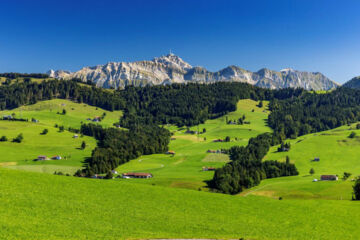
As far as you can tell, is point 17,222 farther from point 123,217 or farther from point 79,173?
point 79,173

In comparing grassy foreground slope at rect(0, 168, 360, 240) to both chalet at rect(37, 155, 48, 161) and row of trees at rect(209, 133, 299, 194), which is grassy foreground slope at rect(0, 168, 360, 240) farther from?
chalet at rect(37, 155, 48, 161)

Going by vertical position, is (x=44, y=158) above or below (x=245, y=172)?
above

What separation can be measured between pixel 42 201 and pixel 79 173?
102336 millimetres

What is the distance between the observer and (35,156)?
173m

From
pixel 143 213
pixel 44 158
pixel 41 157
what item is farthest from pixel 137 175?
pixel 143 213

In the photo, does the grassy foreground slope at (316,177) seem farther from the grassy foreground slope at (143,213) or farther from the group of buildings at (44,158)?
the group of buildings at (44,158)

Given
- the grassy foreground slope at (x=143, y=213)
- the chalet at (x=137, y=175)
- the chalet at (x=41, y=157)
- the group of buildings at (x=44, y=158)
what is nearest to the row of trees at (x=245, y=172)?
the chalet at (x=137, y=175)

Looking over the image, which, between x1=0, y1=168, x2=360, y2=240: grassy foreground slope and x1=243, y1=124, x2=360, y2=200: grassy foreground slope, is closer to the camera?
x1=0, y1=168, x2=360, y2=240: grassy foreground slope

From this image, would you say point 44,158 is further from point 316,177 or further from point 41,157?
point 316,177

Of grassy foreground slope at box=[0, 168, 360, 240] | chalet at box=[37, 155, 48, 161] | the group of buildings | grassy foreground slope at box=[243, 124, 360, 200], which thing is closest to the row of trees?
grassy foreground slope at box=[243, 124, 360, 200]

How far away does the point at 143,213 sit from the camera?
144 feet

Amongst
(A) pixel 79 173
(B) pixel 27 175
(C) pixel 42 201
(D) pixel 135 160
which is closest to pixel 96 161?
(A) pixel 79 173

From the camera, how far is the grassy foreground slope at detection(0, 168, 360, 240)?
35531mm

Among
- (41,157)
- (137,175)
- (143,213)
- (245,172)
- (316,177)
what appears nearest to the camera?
(143,213)
